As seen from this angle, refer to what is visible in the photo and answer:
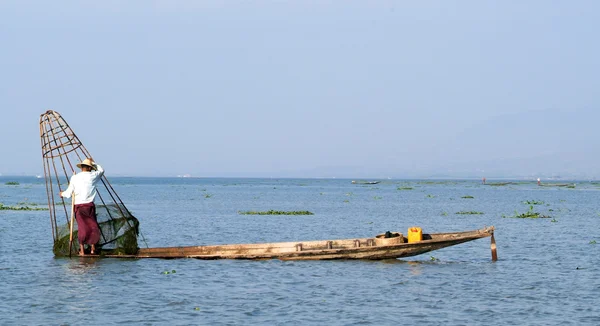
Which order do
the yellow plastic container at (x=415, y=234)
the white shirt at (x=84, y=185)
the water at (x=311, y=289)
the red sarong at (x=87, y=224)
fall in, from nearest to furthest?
the water at (x=311, y=289), the white shirt at (x=84, y=185), the red sarong at (x=87, y=224), the yellow plastic container at (x=415, y=234)

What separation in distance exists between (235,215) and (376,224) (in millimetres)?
10864

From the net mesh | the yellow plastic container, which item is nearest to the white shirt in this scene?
the net mesh

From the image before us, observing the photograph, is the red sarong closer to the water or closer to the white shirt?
the white shirt

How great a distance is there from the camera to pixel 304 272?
20.2 m

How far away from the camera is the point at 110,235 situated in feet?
72.6

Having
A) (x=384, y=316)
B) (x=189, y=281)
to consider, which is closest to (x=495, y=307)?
(x=384, y=316)

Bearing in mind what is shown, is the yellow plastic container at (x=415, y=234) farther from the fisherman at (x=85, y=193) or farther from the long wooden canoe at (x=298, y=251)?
the fisherman at (x=85, y=193)

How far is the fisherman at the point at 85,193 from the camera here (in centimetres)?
2053

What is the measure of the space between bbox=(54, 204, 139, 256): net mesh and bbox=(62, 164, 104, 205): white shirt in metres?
1.00

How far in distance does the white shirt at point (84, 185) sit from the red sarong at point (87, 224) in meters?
0.19

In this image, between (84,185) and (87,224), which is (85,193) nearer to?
(84,185)

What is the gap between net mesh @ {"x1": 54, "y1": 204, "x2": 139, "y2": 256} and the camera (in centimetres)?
2189

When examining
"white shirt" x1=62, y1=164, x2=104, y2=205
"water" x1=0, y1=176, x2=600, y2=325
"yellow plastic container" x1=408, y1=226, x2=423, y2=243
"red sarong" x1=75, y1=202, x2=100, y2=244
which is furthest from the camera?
"yellow plastic container" x1=408, y1=226, x2=423, y2=243

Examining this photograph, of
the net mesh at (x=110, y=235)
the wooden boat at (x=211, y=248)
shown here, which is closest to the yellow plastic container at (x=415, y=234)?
the wooden boat at (x=211, y=248)
